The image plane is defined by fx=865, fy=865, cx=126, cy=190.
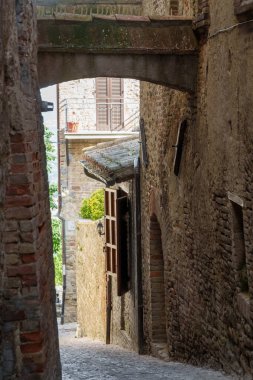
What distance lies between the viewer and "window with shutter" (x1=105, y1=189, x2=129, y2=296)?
14570 millimetres

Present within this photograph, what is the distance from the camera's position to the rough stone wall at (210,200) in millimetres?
7664

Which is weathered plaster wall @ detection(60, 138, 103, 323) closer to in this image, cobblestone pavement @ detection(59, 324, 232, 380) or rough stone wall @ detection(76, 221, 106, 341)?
rough stone wall @ detection(76, 221, 106, 341)

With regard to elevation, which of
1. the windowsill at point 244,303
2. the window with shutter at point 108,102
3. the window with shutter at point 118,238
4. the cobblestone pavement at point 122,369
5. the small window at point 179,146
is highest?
the window with shutter at point 108,102

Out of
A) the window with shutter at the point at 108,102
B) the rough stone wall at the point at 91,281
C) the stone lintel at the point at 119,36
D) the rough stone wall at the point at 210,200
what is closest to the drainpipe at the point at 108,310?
the rough stone wall at the point at 91,281

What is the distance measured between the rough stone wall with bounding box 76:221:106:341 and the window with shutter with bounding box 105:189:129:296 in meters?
1.16

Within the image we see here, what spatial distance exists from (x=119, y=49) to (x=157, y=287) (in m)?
4.54

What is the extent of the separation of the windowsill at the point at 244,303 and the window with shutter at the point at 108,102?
598 inches

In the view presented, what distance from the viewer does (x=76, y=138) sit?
73.6 feet

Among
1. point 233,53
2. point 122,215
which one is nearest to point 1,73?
point 233,53

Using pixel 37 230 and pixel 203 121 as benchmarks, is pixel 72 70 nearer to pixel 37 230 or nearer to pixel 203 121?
pixel 203 121

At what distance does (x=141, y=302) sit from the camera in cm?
1367

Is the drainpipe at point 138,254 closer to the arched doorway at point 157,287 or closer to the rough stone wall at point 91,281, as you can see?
the arched doorway at point 157,287

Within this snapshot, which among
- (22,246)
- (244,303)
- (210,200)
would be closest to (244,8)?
(210,200)

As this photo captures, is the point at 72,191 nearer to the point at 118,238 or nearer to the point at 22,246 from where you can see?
the point at 118,238
